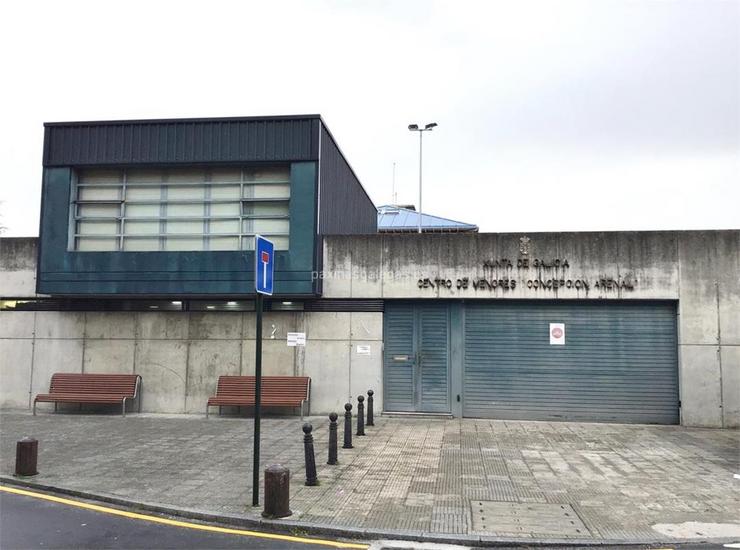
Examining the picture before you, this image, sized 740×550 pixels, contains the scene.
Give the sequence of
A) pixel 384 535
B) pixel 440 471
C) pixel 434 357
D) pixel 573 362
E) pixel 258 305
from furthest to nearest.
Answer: pixel 434 357 < pixel 573 362 < pixel 440 471 < pixel 258 305 < pixel 384 535

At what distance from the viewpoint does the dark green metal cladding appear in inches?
598

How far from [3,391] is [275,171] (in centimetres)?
963

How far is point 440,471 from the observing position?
9.55m

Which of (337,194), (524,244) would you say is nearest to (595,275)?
(524,244)

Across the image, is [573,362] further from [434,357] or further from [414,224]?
[414,224]

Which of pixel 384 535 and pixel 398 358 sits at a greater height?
pixel 398 358

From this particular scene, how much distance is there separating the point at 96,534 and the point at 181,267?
942 cm

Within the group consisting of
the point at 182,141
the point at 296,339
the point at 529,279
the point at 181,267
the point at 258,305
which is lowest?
the point at 296,339

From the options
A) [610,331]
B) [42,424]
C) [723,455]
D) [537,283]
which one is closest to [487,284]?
[537,283]

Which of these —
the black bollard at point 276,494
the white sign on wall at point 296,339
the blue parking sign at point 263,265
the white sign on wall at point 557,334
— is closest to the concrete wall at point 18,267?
the white sign on wall at point 296,339

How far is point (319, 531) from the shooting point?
6.84 meters

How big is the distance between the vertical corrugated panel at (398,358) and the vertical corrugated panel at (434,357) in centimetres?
26

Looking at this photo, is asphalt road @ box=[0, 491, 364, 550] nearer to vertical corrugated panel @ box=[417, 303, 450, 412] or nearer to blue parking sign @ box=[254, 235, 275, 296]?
blue parking sign @ box=[254, 235, 275, 296]

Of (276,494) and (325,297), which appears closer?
(276,494)
